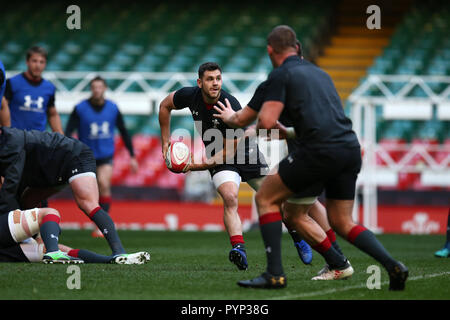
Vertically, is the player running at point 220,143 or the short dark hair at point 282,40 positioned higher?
the short dark hair at point 282,40

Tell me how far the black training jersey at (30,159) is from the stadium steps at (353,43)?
44.1 ft

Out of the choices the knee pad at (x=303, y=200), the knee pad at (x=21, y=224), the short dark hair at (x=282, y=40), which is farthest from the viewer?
the knee pad at (x=21, y=224)

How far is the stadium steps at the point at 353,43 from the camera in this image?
21.6 metres

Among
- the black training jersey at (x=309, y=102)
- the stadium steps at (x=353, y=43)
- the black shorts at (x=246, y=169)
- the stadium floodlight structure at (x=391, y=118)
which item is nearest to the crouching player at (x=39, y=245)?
the black shorts at (x=246, y=169)

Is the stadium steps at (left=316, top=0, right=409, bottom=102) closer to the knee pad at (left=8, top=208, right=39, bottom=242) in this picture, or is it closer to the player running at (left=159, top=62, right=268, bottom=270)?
the player running at (left=159, top=62, right=268, bottom=270)

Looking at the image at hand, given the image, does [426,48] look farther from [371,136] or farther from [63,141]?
[63,141]

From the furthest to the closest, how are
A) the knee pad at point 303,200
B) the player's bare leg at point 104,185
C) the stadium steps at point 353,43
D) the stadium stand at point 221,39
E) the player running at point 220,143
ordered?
the stadium steps at point 353,43 → the stadium stand at point 221,39 → the player's bare leg at point 104,185 → the player running at point 220,143 → the knee pad at point 303,200

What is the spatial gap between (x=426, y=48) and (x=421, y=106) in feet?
22.4

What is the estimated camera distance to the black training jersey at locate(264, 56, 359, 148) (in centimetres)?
534

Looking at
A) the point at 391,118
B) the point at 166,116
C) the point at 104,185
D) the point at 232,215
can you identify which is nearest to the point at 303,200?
the point at 232,215

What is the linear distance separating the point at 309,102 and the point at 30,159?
3.00 meters

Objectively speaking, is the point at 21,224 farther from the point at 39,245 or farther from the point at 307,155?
the point at 307,155

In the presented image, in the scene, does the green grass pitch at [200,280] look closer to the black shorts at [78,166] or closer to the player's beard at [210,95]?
the black shorts at [78,166]

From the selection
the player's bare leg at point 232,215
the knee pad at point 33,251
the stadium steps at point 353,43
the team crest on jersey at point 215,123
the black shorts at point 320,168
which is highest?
the stadium steps at point 353,43
